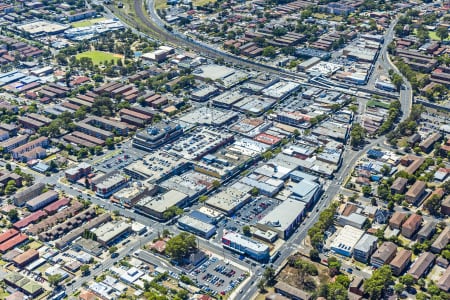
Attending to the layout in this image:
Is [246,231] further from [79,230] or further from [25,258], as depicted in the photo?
[25,258]

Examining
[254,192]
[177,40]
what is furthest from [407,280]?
[177,40]

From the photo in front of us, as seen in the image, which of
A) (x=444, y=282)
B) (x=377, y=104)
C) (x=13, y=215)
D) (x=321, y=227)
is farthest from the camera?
(x=377, y=104)

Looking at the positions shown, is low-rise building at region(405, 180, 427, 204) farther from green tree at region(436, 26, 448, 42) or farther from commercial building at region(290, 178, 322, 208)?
green tree at region(436, 26, 448, 42)

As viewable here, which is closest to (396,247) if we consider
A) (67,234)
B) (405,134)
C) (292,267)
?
(292,267)

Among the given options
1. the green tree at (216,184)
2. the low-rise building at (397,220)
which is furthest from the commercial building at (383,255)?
the green tree at (216,184)

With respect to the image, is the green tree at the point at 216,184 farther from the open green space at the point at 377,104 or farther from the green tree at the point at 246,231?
the open green space at the point at 377,104

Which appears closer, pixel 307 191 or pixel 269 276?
pixel 269 276

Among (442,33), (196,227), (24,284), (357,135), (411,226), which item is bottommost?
(24,284)
